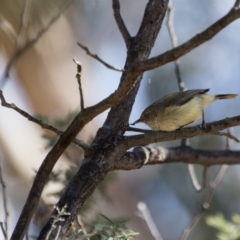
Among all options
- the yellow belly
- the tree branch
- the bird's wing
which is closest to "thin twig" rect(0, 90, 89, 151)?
the tree branch

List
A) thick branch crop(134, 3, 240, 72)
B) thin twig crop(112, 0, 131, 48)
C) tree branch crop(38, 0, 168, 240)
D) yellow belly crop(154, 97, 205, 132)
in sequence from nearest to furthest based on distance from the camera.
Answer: thick branch crop(134, 3, 240, 72) → tree branch crop(38, 0, 168, 240) → thin twig crop(112, 0, 131, 48) → yellow belly crop(154, 97, 205, 132)

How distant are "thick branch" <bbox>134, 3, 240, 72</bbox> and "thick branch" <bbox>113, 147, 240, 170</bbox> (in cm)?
65

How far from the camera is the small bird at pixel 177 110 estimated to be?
234 centimetres

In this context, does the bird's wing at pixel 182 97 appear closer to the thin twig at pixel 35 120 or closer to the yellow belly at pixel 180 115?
the yellow belly at pixel 180 115

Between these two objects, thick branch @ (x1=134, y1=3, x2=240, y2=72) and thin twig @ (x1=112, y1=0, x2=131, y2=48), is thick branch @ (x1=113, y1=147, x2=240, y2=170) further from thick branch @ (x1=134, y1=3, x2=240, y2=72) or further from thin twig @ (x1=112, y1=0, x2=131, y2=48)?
thick branch @ (x1=134, y1=3, x2=240, y2=72)

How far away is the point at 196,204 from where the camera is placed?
543 cm

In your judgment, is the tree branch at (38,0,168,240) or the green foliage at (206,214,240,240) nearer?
the tree branch at (38,0,168,240)

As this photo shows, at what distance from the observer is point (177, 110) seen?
242cm

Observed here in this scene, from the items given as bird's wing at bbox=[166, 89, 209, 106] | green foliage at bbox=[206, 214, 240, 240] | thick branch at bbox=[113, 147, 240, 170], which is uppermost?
bird's wing at bbox=[166, 89, 209, 106]

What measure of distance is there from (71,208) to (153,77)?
4.11 m

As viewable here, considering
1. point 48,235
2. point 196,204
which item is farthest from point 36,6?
point 196,204

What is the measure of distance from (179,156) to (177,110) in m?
0.28

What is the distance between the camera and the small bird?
2.34 meters

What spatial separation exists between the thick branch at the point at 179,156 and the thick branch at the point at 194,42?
0.65 meters
